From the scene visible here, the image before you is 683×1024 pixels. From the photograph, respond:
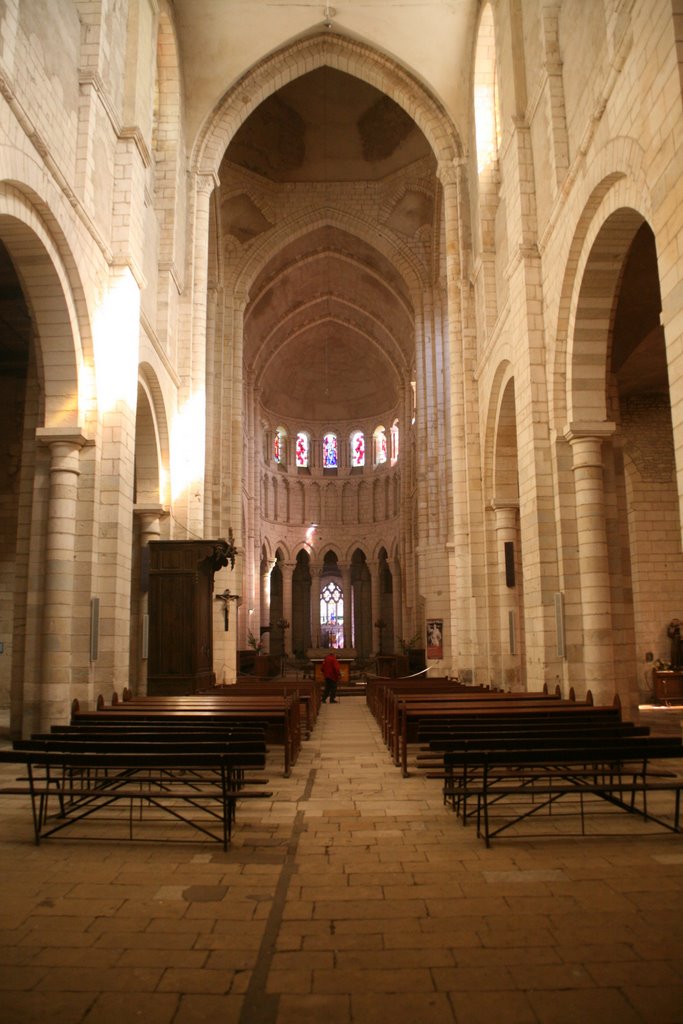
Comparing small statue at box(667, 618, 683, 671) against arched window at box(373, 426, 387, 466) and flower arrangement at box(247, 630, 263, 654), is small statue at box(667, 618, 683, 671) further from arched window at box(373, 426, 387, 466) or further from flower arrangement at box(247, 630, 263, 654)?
arched window at box(373, 426, 387, 466)

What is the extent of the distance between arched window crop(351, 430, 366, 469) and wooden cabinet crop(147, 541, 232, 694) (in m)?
28.8

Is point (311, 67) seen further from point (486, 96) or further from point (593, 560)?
point (593, 560)

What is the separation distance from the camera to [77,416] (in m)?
11.4

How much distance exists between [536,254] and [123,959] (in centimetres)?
1179

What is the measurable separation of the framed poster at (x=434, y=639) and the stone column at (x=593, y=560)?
12.3 meters

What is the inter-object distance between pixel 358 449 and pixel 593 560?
32294 mm

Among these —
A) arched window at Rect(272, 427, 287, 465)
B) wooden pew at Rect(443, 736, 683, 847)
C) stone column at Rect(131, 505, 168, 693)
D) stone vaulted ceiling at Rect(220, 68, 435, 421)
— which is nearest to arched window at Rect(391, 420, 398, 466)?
stone vaulted ceiling at Rect(220, 68, 435, 421)

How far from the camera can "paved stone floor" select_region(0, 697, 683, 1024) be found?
3.21 m

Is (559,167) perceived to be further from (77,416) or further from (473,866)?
(473,866)

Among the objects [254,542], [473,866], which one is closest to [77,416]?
[473,866]

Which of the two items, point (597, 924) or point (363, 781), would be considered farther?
point (363, 781)

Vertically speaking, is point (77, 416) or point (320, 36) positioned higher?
point (320, 36)

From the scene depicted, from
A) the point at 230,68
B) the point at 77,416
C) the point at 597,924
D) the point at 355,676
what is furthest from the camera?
the point at 355,676

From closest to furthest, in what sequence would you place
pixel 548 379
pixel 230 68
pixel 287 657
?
1. pixel 548 379
2. pixel 230 68
3. pixel 287 657
